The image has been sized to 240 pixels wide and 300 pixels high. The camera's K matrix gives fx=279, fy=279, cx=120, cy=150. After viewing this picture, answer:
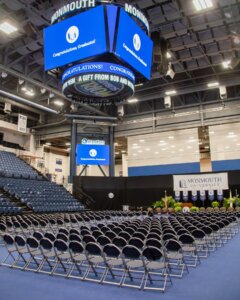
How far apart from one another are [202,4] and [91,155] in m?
15.0

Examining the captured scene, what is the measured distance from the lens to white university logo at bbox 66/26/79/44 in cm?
857

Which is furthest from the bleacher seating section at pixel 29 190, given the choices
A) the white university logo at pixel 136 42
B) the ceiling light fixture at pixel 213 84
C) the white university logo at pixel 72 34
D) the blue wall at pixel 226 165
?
the ceiling light fixture at pixel 213 84

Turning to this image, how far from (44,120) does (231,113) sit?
Result: 1781cm

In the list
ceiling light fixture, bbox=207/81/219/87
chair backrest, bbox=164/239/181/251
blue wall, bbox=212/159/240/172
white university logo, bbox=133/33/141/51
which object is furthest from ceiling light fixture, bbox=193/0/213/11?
blue wall, bbox=212/159/240/172

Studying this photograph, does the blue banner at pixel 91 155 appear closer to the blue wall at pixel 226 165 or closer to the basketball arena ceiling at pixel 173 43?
the basketball arena ceiling at pixel 173 43

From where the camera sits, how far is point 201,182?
832 inches

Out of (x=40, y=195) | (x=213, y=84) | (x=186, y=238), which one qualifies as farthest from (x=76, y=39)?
(x=213, y=84)

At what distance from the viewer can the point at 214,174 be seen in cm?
2086

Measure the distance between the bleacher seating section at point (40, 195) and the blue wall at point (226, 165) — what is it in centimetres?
1074

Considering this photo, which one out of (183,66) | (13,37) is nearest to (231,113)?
(183,66)

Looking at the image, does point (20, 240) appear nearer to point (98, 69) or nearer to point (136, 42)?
point (98, 69)

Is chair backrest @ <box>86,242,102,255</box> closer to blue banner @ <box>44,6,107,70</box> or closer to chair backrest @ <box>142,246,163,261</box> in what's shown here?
chair backrest @ <box>142,246,163,261</box>

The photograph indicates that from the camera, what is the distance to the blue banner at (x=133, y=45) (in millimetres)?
8242

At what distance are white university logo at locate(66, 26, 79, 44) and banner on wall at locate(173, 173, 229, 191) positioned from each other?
15.6m
